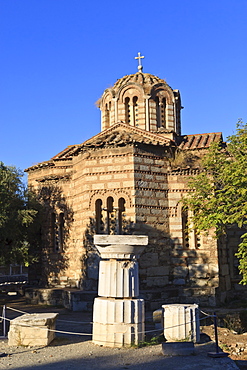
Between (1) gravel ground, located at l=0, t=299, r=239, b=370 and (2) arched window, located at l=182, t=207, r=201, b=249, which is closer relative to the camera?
(1) gravel ground, located at l=0, t=299, r=239, b=370

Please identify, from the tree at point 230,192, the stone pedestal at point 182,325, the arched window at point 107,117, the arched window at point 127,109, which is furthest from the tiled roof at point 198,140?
the stone pedestal at point 182,325

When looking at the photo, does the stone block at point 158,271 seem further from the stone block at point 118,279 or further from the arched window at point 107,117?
the arched window at point 107,117

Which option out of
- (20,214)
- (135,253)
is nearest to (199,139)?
(20,214)

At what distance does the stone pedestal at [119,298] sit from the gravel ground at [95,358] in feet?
0.89

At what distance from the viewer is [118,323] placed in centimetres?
842

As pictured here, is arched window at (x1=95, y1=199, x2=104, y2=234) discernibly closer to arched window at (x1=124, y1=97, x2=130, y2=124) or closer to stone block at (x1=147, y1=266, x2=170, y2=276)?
stone block at (x1=147, y1=266, x2=170, y2=276)

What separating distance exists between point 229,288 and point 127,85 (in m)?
10.5

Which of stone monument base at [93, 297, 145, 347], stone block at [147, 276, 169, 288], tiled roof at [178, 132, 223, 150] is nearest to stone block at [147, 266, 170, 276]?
stone block at [147, 276, 169, 288]

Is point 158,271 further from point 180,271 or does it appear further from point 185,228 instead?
point 185,228

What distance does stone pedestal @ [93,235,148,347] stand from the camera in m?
8.44

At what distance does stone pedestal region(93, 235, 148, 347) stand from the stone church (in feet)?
18.5

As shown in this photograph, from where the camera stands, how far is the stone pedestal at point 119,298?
8438 millimetres

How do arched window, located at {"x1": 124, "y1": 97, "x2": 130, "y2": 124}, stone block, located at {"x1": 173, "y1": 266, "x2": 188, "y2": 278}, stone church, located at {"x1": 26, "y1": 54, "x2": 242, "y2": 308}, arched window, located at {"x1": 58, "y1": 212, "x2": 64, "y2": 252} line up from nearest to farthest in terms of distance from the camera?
stone church, located at {"x1": 26, "y1": 54, "x2": 242, "y2": 308} → stone block, located at {"x1": 173, "y1": 266, "x2": 188, "y2": 278} → arched window, located at {"x1": 58, "y1": 212, "x2": 64, "y2": 252} → arched window, located at {"x1": 124, "y1": 97, "x2": 130, "y2": 124}

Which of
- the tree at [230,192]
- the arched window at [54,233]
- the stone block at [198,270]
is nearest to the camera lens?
the tree at [230,192]
